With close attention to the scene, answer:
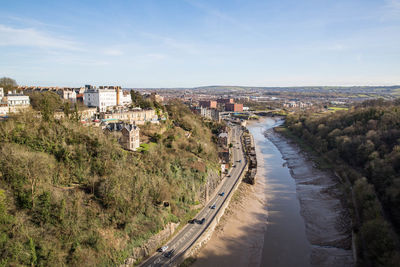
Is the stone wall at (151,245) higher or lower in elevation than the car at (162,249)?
higher

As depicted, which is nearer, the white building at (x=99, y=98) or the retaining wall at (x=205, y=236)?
the retaining wall at (x=205, y=236)

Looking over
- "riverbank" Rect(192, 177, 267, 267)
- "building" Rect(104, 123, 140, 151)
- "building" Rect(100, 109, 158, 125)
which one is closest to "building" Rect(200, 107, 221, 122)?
"building" Rect(100, 109, 158, 125)

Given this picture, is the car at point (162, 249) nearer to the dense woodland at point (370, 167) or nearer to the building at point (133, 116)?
the dense woodland at point (370, 167)

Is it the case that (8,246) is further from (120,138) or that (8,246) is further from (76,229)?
(120,138)

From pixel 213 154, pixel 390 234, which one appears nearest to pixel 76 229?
pixel 390 234

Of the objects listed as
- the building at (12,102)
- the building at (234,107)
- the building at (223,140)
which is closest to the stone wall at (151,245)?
the building at (12,102)

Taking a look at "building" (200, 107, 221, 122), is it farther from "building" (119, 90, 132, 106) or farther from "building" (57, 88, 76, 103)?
"building" (57, 88, 76, 103)

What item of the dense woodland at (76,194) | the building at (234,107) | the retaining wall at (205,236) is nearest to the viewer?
the dense woodland at (76,194)
